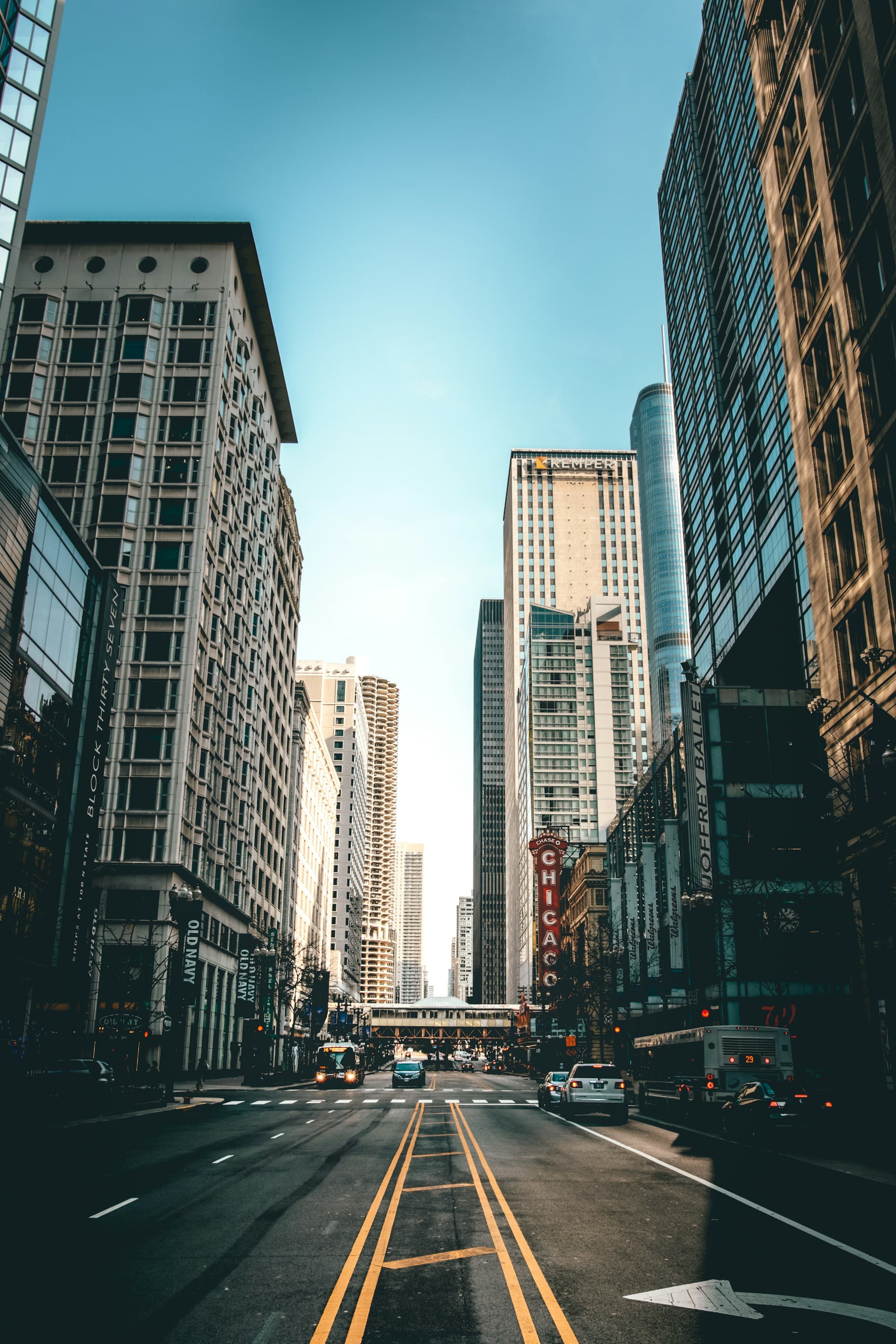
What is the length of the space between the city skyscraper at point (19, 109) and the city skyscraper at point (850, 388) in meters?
33.7

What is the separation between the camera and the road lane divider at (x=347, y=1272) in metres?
8.38

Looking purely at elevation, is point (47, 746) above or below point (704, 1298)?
above

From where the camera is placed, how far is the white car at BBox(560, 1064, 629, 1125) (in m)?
32.8

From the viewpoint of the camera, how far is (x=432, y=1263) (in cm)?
1088

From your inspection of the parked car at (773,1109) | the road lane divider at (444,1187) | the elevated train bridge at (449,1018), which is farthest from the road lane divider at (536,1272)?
the elevated train bridge at (449,1018)

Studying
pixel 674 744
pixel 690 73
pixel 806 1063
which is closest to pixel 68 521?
pixel 674 744

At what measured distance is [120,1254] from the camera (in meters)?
11.1

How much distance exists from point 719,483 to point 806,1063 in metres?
49.8

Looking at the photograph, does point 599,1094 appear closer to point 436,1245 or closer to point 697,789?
point 436,1245

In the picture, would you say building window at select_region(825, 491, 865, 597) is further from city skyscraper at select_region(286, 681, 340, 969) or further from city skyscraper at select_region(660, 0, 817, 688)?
city skyscraper at select_region(286, 681, 340, 969)

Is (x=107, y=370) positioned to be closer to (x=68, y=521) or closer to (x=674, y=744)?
(x=68, y=521)

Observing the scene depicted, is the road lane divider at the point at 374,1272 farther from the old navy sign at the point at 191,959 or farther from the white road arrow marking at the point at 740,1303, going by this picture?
the old navy sign at the point at 191,959

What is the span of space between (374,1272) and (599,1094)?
80.3ft

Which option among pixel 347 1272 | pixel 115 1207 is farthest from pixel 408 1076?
pixel 347 1272
